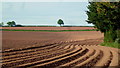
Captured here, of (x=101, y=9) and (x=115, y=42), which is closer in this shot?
(x=101, y=9)

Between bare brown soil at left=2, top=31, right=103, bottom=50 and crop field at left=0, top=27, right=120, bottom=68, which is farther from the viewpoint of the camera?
bare brown soil at left=2, top=31, right=103, bottom=50

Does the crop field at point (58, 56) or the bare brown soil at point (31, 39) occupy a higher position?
the crop field at point (58, 56)

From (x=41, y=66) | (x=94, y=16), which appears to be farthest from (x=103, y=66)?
(x=94, y=16)

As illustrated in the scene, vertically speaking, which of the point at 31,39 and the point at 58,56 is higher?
the point at 58,56

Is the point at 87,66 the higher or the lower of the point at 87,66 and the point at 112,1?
the lower

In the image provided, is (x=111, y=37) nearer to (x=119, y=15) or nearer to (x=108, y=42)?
(x=108, y=42)

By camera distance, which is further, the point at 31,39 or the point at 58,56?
the point at 31,39

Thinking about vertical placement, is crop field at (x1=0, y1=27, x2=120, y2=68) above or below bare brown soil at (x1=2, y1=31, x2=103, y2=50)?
above

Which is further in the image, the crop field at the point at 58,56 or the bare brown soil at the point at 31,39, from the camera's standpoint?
the bare brown soil at the point at 31,39

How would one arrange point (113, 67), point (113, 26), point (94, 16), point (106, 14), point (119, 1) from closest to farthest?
point (113, 67), point (119, 1), point (106, 14), point (113, 26), point (94, 16)

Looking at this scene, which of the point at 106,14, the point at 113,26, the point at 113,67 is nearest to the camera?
the point at 113,67

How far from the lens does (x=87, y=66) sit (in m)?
8.05

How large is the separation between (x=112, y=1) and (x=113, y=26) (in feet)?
10.0

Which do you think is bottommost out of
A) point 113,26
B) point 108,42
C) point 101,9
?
point 108,42
